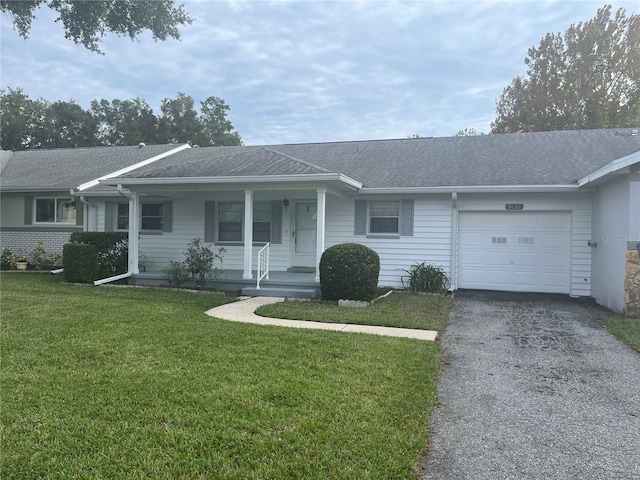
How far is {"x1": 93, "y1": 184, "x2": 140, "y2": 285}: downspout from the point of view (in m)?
11.5

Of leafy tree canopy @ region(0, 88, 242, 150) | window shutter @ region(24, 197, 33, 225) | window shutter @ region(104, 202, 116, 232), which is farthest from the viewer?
leafy tree canopy @ region(0, 88, 242, 150)

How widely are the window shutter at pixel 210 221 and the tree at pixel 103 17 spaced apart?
446cm

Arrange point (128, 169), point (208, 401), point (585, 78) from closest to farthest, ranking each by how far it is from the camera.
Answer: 1. point (208, 401)
2. point (128, 169)
3. point (585, 78)

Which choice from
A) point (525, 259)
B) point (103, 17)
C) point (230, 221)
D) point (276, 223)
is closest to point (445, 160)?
point (525, 259)

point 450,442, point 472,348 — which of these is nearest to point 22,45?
point 472,348

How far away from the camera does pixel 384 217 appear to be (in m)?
11.7

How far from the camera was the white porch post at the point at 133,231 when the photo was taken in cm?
1155

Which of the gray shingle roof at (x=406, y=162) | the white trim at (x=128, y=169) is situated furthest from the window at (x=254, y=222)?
the white trim at (x=128, y=169)

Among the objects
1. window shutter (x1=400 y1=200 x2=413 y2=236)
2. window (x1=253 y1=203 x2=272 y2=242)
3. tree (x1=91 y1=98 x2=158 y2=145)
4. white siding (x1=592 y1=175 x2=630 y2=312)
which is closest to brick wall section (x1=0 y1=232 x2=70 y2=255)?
window (x1=253 y1=203 x2=272 y2=242)

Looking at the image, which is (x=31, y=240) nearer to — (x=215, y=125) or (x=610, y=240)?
(x=610, y=240)

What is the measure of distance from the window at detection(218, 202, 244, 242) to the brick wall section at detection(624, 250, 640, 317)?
9.02 m

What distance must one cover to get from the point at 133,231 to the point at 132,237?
160 millimetres

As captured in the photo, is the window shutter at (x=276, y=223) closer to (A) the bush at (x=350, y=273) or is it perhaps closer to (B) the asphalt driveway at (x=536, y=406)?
(A) the bush at (x=350, y=273)

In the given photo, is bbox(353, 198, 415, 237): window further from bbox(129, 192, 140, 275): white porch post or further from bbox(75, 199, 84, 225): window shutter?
A: bbox(75, 199, 84, 225): window shutter
